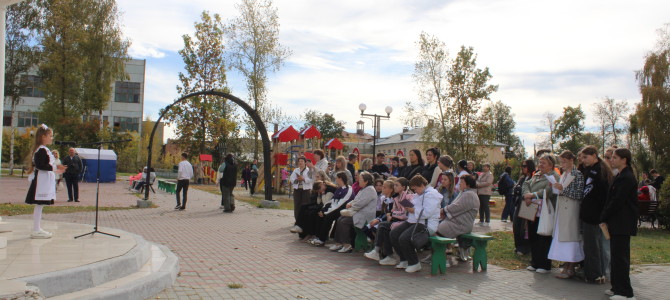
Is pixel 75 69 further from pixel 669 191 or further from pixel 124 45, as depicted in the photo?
pixel 669 191

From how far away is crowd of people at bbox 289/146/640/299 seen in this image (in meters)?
6.00

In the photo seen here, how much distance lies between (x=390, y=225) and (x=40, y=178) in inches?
225

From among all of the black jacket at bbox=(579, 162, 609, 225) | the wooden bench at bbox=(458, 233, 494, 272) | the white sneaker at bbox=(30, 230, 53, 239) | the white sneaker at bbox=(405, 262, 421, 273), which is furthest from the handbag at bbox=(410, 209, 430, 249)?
the white sneaker at bbox=(30, 230, 53, 239)

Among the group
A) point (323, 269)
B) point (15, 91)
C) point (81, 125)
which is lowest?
point (323, 269)

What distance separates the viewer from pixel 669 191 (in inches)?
538

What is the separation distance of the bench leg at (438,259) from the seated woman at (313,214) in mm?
3246

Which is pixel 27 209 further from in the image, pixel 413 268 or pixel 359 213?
pixel 413 268

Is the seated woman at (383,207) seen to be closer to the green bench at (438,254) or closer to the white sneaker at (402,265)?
the white sneaker at (402,265)

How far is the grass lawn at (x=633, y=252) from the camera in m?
8.30

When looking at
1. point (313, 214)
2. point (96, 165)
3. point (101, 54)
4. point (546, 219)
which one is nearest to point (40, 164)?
point (313, 214)

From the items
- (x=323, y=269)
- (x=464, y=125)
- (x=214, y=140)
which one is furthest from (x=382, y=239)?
(x=214, y=140)

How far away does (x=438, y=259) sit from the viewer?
7.18 m

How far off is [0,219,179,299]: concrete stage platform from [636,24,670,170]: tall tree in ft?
125

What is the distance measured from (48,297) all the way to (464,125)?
30.2m
